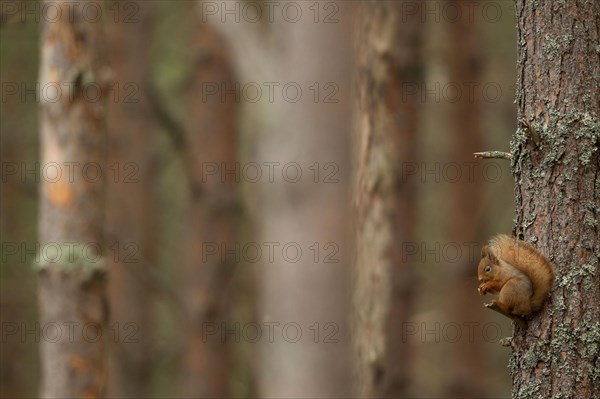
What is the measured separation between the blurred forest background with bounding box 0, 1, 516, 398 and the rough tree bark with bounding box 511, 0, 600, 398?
0.72 m

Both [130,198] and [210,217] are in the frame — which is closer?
[210,217]

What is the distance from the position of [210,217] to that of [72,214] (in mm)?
3732

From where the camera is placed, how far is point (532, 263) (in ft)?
12.4

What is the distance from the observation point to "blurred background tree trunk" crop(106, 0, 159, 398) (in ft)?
35.3

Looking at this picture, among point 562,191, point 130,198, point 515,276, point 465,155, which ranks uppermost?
point 562,191

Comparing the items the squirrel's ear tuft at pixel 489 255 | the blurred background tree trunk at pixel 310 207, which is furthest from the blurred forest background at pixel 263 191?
the squirrel's ear tuft at pixel 489 255

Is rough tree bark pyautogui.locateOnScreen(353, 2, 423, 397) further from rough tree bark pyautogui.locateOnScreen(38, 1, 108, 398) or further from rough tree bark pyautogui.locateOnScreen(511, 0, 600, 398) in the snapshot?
rough tree bark pyautogui.locateOnScreen(38, 1, 108, 398)

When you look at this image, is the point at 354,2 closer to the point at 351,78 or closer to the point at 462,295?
the point at 351,78

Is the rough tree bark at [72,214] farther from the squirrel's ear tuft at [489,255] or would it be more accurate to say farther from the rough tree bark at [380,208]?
the squirrel's ear tuft at [489,255]

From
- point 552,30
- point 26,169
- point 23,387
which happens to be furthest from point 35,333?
point 552,30

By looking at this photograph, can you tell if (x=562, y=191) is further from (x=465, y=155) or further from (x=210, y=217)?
(x=465, y=155)

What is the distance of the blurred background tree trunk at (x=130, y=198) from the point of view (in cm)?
1077

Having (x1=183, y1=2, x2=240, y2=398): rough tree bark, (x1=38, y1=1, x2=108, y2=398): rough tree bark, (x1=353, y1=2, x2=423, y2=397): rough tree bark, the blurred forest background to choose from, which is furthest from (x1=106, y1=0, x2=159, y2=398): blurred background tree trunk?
(x1=38, y1=1, x2=108, y2=398): rough tree bark

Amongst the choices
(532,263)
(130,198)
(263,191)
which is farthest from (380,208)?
(130,198)
